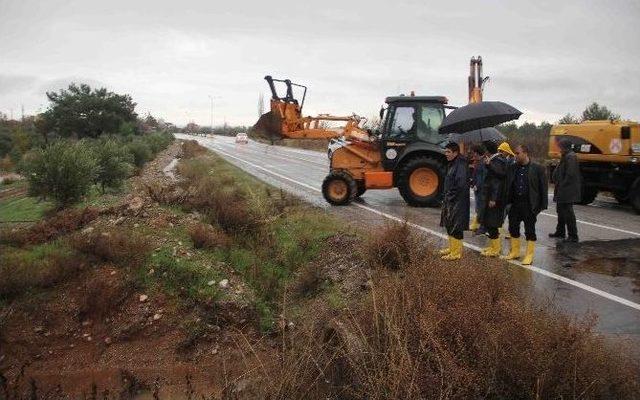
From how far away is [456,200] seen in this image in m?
6.98

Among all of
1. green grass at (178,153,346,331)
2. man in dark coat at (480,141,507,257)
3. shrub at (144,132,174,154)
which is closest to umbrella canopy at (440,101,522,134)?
man in dark coat at (480,141,507,257)

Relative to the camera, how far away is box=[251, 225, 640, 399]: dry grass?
3.40 meters

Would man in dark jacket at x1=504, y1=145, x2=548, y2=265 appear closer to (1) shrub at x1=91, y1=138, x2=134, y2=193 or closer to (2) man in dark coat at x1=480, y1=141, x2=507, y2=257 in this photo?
(2) man in dark coat at x1=480, y1=141, x2=507, y2=257

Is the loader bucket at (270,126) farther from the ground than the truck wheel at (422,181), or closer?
farther from the ground

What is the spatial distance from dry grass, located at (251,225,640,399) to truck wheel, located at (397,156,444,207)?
736 centimetres

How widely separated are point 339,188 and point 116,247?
19.9 ft

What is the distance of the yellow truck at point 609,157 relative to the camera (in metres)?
12.0

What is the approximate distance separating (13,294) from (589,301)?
7.51m

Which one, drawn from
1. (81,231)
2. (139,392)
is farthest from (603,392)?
(81,231)

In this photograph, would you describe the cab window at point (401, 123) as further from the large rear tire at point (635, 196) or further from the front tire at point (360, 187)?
the large rear tire at point (635, 196)

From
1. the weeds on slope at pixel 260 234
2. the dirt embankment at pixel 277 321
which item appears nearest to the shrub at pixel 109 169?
the weeds on slope at pixel 260 234

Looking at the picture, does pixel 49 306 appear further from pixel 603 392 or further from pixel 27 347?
pixel 603 392

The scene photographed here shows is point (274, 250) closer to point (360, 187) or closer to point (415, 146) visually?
point (360, 187)

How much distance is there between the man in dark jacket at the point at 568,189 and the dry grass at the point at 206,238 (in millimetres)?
5875
